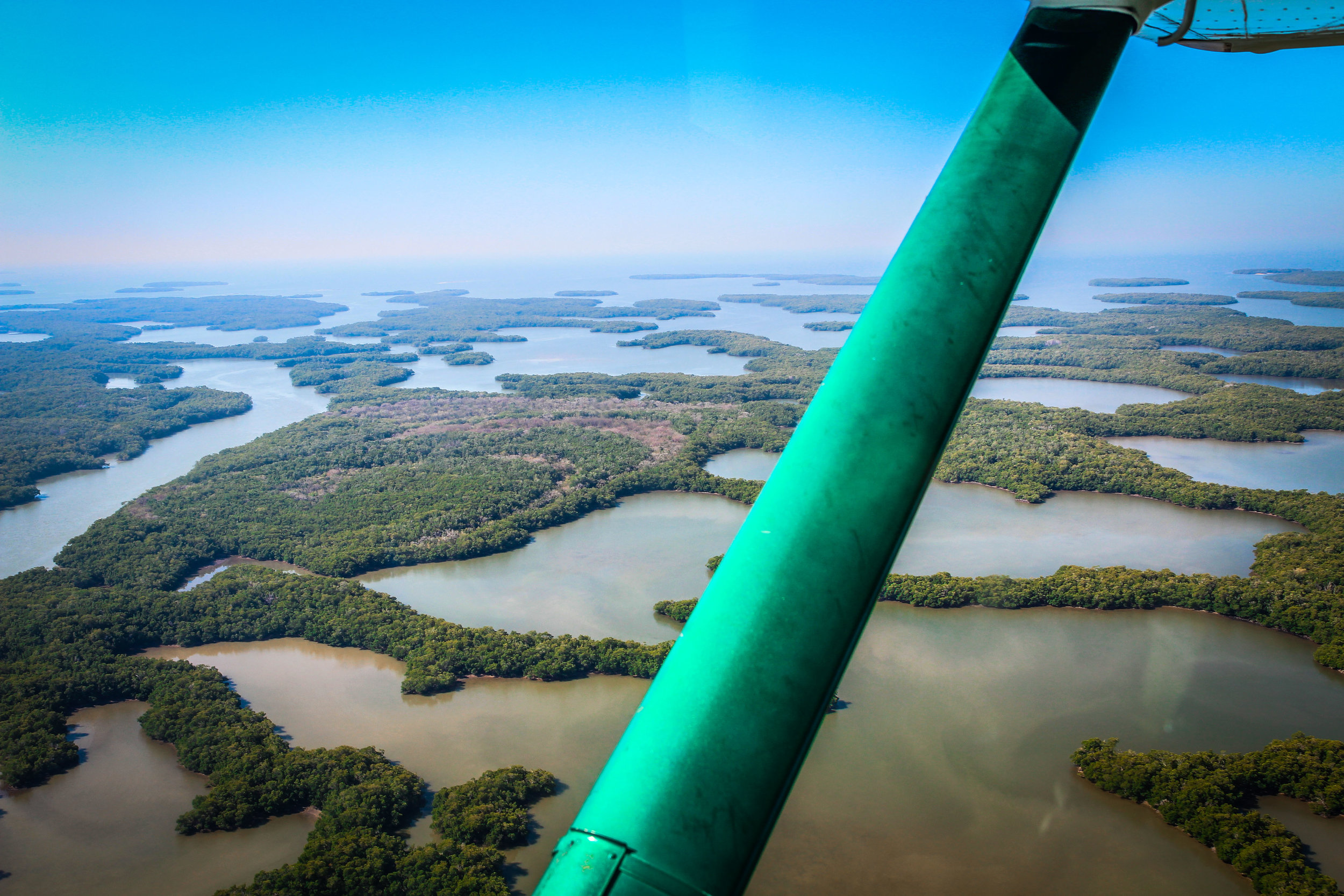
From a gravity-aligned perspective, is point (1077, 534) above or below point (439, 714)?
above

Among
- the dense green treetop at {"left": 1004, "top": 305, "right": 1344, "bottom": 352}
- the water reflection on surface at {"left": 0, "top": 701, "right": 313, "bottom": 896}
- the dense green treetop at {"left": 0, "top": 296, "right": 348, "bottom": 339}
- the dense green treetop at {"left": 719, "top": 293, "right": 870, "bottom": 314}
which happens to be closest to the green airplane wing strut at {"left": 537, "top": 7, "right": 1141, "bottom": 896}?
the water reflection on surface at {"left": 0, "top": 701, "right": 313, "bottom": 896}

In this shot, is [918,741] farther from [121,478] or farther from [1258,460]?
[121,478]

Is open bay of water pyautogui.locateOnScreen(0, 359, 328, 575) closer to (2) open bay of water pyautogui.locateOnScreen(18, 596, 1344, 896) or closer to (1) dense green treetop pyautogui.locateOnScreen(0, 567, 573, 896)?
(1) dense green treetop pyautogui.locateOnScreen(0, 567, 573, 896)

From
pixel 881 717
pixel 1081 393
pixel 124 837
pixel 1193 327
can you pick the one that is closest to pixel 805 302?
pixel 1193 327

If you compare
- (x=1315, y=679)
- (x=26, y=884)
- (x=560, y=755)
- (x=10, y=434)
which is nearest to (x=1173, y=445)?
(x=1315, y=679)

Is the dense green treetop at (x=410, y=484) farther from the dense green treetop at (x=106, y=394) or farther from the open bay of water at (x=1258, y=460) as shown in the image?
the open bay of water at (x=1258, y=460)

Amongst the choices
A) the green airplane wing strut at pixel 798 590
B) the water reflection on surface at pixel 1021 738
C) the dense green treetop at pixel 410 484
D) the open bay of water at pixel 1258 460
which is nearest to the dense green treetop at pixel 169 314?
the dense green treetop at pixel 410 484
